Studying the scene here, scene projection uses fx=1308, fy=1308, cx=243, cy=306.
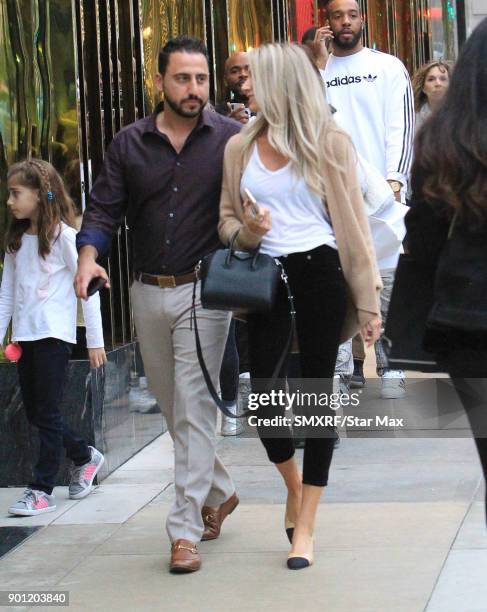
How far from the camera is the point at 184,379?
16.5 ft

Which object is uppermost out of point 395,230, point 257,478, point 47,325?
point 395,230

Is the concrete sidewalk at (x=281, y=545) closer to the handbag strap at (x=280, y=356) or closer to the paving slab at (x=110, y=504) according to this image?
the paving slab at (x=110, y=504)

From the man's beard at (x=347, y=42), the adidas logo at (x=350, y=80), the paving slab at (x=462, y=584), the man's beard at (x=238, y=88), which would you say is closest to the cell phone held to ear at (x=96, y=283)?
the paving slab at (x=462, y=584)

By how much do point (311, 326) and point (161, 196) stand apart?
0.82 metres

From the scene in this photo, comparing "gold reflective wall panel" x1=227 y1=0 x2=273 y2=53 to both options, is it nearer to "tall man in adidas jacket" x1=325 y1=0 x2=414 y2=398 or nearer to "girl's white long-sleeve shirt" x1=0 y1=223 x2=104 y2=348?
"tall man in adidas jacket" x1=325 y1=0 x2=414 y2=398

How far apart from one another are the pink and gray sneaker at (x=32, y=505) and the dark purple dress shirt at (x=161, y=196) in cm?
138

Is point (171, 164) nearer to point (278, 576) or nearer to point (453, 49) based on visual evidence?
point (278, 576)

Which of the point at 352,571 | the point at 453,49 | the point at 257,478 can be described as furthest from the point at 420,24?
the point at 352,571

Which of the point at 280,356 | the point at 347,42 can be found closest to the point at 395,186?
the point at 347,42

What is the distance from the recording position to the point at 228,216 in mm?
4992

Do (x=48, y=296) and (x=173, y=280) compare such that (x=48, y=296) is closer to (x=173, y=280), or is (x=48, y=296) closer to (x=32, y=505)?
(x=32, y=505)

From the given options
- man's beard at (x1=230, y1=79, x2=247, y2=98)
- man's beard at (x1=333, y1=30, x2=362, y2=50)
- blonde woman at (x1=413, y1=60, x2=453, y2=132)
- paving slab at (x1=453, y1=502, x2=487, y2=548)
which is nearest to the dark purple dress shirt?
paving slab at (x1=453, y1=502, x2=487, y2=548)

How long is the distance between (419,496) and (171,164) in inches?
75.2

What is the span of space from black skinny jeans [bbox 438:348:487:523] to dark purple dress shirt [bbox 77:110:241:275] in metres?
2.03
